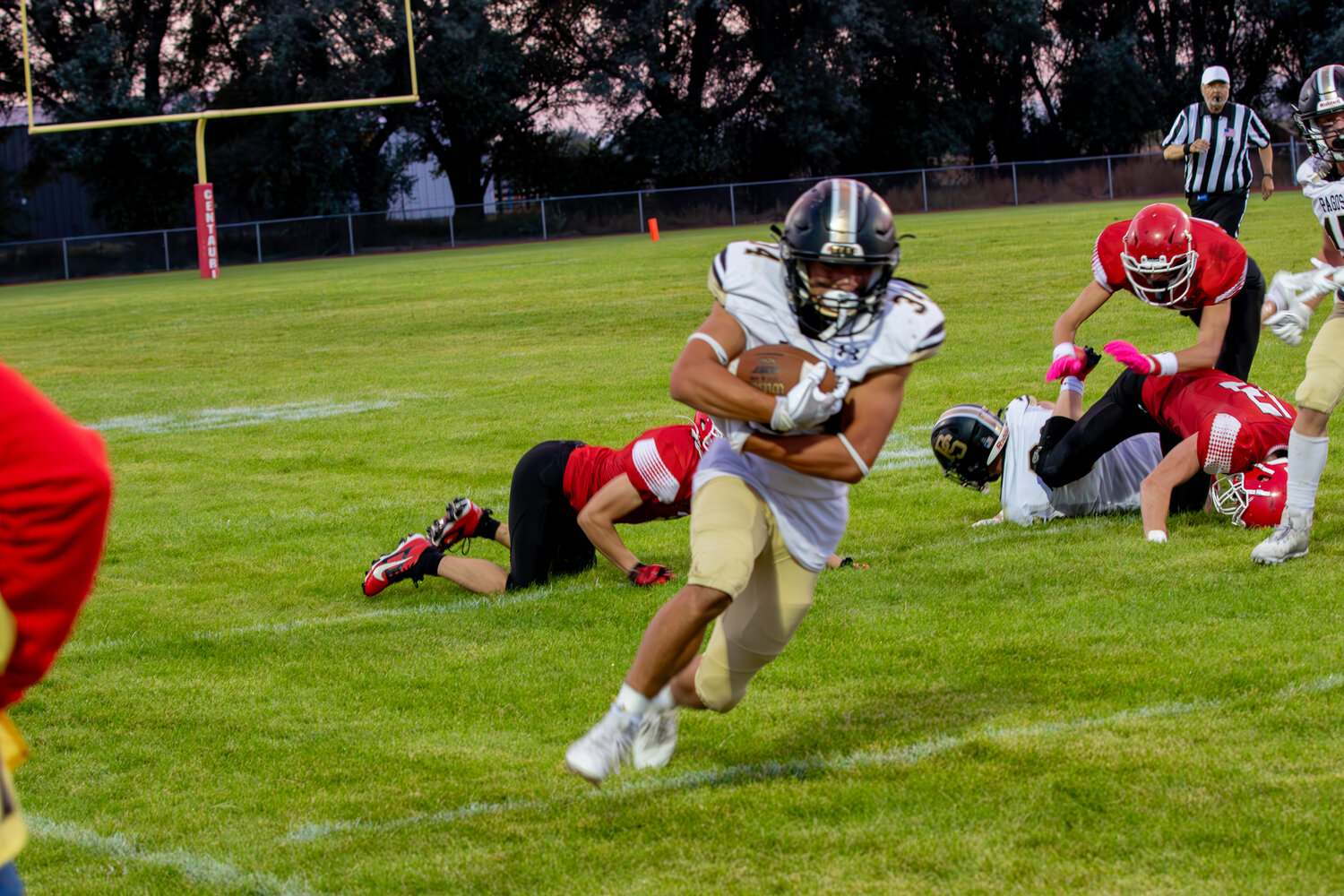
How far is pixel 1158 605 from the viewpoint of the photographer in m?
5.03

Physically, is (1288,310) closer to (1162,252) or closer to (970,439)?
(1162,252)

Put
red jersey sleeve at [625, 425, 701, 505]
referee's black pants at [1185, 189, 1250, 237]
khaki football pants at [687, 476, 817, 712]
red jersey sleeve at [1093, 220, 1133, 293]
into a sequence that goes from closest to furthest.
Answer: khaki football pants at [687, 476, 817, 712] → red jersey sleeve at [625, 425, 701, 505] → red jersey sleeve at [1093, 220, 1133, 293] → referee's black pants at [1185, 189, 1250, 237]

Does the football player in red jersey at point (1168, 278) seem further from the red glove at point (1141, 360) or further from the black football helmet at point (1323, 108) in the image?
the black football helmet at point (1323, 108)

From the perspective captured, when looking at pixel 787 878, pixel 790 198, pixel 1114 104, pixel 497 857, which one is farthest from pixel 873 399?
pixel 1114 104

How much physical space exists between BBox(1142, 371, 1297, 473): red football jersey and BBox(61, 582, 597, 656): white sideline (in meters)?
2.61

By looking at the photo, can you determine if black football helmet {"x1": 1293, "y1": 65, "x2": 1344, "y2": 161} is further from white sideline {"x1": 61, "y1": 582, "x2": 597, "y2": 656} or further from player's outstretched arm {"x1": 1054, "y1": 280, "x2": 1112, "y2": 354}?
white sideline {"x1": 61, "y1": 582, "x2": 597, "y2": 656}

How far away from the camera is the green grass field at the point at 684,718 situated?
10.5ft

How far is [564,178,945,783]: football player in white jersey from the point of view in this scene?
3.40 m

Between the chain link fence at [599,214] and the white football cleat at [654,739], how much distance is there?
3351cm

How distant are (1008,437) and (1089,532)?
2.08ft

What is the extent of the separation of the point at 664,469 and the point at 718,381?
6.99 feet

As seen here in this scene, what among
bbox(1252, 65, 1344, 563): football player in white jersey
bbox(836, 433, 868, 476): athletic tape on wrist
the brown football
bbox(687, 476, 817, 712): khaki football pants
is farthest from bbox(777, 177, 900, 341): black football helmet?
bbox(1252, 65, 1344, 563): football player in white jersey

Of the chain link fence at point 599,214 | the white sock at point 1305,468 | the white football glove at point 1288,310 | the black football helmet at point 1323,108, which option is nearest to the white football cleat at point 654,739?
the white sock at point 1305,468

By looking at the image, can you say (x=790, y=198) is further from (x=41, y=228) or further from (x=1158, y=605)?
(x=1158, y=605)
